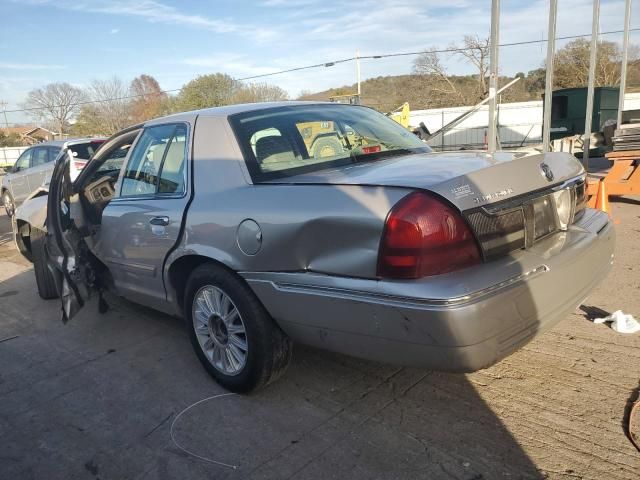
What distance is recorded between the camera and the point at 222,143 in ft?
10.1

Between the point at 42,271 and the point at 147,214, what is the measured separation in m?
2.54

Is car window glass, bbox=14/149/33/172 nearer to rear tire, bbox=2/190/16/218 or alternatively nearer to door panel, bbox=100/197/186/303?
rear tire, bbox=2/190/16/218

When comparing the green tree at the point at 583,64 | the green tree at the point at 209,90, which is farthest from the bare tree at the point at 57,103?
the green tree at the point at 583,64

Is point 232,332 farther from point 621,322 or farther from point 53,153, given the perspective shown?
point 53,153

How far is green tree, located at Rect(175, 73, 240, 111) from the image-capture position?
4288 centimetres

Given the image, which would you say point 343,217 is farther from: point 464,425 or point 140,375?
point 140,375

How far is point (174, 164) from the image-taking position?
3432 millimetres

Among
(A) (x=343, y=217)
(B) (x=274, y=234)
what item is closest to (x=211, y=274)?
(B) (x=274, y=234)

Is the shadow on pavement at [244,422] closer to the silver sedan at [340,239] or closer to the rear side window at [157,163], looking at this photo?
the silver sedan at [340,239]

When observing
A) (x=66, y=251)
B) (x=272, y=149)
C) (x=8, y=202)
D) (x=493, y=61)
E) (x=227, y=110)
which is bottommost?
(x=8, y=202)

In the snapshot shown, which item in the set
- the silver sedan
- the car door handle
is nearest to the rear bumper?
the silver sedan

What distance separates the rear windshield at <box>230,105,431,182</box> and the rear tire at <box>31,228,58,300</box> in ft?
10.6

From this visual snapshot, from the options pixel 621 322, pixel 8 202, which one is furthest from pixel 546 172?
pixel 8 202

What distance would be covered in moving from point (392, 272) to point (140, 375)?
2.13 m
